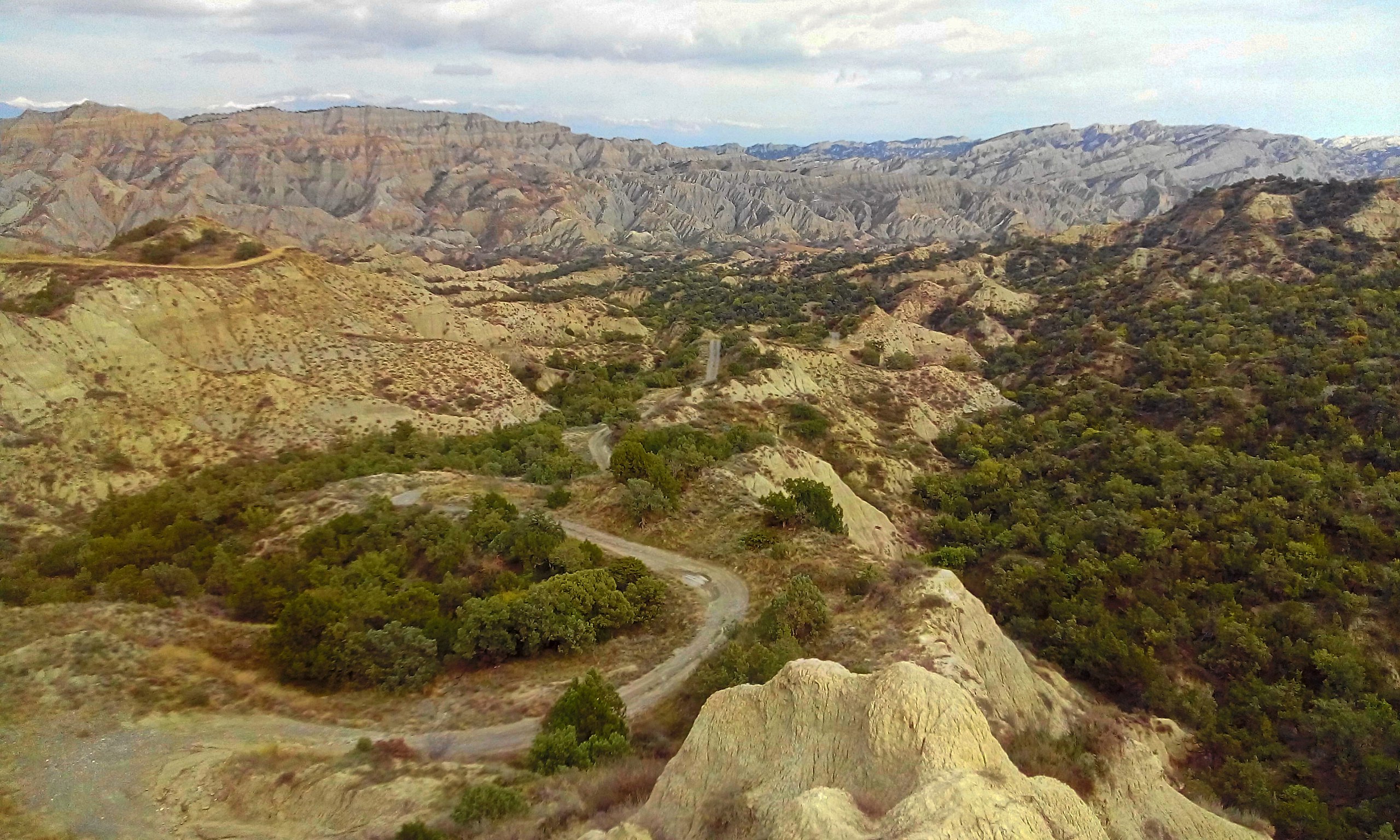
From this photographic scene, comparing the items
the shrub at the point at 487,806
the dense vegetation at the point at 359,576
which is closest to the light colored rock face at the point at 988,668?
the dense vegetation at the point at 359,576

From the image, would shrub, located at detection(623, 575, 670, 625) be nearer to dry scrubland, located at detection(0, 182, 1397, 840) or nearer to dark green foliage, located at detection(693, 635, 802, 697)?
dry scrubland, located at detection(0, 182, 1397, 840)

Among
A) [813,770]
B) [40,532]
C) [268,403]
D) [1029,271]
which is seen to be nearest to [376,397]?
[268,403]

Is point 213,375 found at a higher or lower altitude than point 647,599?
higher

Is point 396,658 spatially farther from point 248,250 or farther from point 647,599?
point 248,250

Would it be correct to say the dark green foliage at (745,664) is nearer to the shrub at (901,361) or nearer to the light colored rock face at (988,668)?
the light colored rock face at (988,668)

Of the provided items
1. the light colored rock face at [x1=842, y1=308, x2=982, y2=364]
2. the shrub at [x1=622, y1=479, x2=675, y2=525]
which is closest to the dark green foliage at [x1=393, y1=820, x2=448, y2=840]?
the shrub at [x1=622, y1=479, x2=675, y2=525]

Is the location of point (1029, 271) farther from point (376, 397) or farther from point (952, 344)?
point (376, 397)

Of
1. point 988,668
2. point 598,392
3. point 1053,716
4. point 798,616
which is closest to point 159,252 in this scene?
point 598,392
